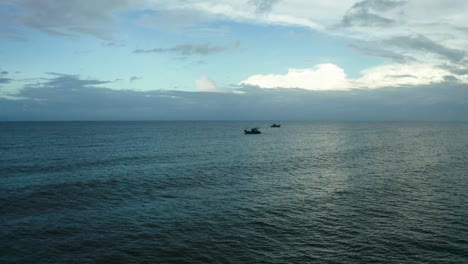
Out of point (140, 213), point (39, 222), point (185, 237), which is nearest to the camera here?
point (185, 237)

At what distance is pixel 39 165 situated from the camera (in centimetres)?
6769

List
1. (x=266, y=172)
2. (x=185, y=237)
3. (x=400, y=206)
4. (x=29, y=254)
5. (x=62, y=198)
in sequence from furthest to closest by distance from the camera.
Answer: (x=266, y=172), (x=62, y=198), (x=400, y=206), (x=185, y=237), (x=29, y=254)

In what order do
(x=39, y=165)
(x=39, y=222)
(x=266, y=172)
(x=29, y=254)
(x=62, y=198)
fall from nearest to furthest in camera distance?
(x=29, y=254), (x=39, y=222), (x=62, y=198), (x=266, y=172), (x=39, y=165)

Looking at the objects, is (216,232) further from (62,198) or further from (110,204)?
(62,198)

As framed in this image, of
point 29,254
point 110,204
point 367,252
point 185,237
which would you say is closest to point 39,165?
point 110,204

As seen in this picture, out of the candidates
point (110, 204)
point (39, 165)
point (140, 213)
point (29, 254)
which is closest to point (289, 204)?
point (140, 213)

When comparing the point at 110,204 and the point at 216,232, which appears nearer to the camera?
the point at 216,232

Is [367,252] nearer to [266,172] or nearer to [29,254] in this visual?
[29,254]

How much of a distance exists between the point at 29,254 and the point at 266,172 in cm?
4288

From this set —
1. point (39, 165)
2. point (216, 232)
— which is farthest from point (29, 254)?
point (39, 165)

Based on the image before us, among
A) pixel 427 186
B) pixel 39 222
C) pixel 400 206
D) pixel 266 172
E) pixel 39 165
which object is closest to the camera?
pixel 39 222

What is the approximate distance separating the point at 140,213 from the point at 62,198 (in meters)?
13.0

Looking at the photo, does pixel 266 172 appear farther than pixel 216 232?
Yes

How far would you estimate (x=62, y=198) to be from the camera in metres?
42.3
